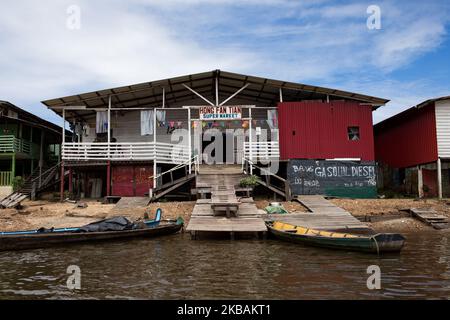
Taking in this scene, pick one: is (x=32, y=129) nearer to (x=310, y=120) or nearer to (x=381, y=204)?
(x=310, y=120)

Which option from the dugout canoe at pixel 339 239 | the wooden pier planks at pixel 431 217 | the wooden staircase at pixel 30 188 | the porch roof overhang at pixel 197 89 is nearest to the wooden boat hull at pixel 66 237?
the dugout canoe at pixel 339 239

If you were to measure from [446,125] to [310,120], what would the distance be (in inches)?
304

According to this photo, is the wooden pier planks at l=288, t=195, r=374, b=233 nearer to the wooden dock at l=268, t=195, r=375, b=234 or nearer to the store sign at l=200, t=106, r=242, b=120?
the wooden dock at l=268, t=195, r=375, b=234

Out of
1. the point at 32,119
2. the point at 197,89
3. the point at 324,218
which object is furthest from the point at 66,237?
the point at 32,119

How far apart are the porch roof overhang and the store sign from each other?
174 cm

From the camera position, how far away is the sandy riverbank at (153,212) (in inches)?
707

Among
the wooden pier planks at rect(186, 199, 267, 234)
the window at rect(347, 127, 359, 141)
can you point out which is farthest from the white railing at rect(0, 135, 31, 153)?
the window at rect(347, 127, 359, 141)

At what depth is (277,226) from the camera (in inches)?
619

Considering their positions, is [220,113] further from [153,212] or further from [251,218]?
[251,218]

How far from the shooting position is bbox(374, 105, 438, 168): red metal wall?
24500 millimetres

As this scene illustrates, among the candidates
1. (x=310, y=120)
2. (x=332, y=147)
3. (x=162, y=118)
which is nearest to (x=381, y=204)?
(x=332, y=147)

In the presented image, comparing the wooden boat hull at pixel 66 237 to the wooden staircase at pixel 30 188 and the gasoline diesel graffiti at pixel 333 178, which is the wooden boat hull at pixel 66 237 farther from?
the gasoline diesel graffiti at pixel 333 178
